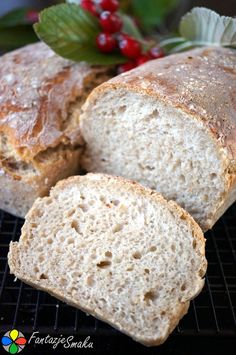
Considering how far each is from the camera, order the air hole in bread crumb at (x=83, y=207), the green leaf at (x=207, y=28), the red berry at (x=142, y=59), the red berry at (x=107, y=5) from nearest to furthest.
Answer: the air hole in bread crumb at (x=83, y=207)
the green leaf at (x=207, y=28)
the red berry at (x=142, y=59)
the red berry at (x=107, y=5)

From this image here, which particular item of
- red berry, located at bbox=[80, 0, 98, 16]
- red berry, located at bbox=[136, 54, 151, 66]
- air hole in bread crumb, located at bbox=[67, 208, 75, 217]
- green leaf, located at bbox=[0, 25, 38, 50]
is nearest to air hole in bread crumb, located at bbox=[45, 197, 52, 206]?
air hole in bread crumb, located at bbox=[67, 208, 75, 217]

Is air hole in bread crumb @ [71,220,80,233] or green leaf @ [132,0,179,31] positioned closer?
air hole in bread crumb @ [71,220,80,233]

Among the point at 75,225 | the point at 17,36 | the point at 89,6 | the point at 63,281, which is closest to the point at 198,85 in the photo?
the point at 75,225

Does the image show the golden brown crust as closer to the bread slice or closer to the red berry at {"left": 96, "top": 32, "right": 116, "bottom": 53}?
the red berry at {"left": 96, "top": 32, "right": 116, "bottom": 53}

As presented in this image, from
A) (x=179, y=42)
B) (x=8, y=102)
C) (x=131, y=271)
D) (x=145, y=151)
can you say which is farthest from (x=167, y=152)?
(x=179, y=42)

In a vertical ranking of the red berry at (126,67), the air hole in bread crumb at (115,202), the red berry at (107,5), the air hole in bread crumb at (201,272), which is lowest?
the air hole in bread crumb at (201,272)

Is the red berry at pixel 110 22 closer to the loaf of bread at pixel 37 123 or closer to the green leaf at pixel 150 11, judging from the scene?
the loaf of bread at pixel 37 123

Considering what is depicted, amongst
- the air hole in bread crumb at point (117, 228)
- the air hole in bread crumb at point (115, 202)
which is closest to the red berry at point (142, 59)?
the air hole in bread crumb at point (115, 202)
